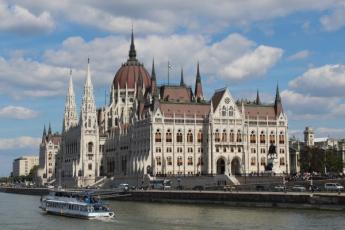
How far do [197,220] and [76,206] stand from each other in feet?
55.6

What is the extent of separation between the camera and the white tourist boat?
8162cm

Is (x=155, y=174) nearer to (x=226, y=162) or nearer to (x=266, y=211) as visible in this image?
(x=226, y=162)

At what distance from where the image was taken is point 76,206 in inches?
3374

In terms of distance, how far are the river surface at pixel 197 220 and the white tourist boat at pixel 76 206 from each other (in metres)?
1.23

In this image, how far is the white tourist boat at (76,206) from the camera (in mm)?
81625

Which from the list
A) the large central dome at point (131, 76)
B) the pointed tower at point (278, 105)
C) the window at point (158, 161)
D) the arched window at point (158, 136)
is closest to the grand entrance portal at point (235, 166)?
the window at point (158, 161)

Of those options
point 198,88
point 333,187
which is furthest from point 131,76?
point 333,187

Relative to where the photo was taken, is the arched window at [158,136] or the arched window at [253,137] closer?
the arched window at [158,136]

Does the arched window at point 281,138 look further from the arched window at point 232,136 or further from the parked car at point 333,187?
the parked car at point 333,187

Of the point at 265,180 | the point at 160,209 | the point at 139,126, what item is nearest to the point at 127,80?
the point at 139,126

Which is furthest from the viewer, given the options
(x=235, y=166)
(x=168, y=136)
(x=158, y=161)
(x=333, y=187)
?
(x=235, y=166)

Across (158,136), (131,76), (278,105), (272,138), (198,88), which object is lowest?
(158,136)

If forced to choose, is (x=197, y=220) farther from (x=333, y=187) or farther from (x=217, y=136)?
(x=217, y=136)

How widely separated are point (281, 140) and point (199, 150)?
19743mm
